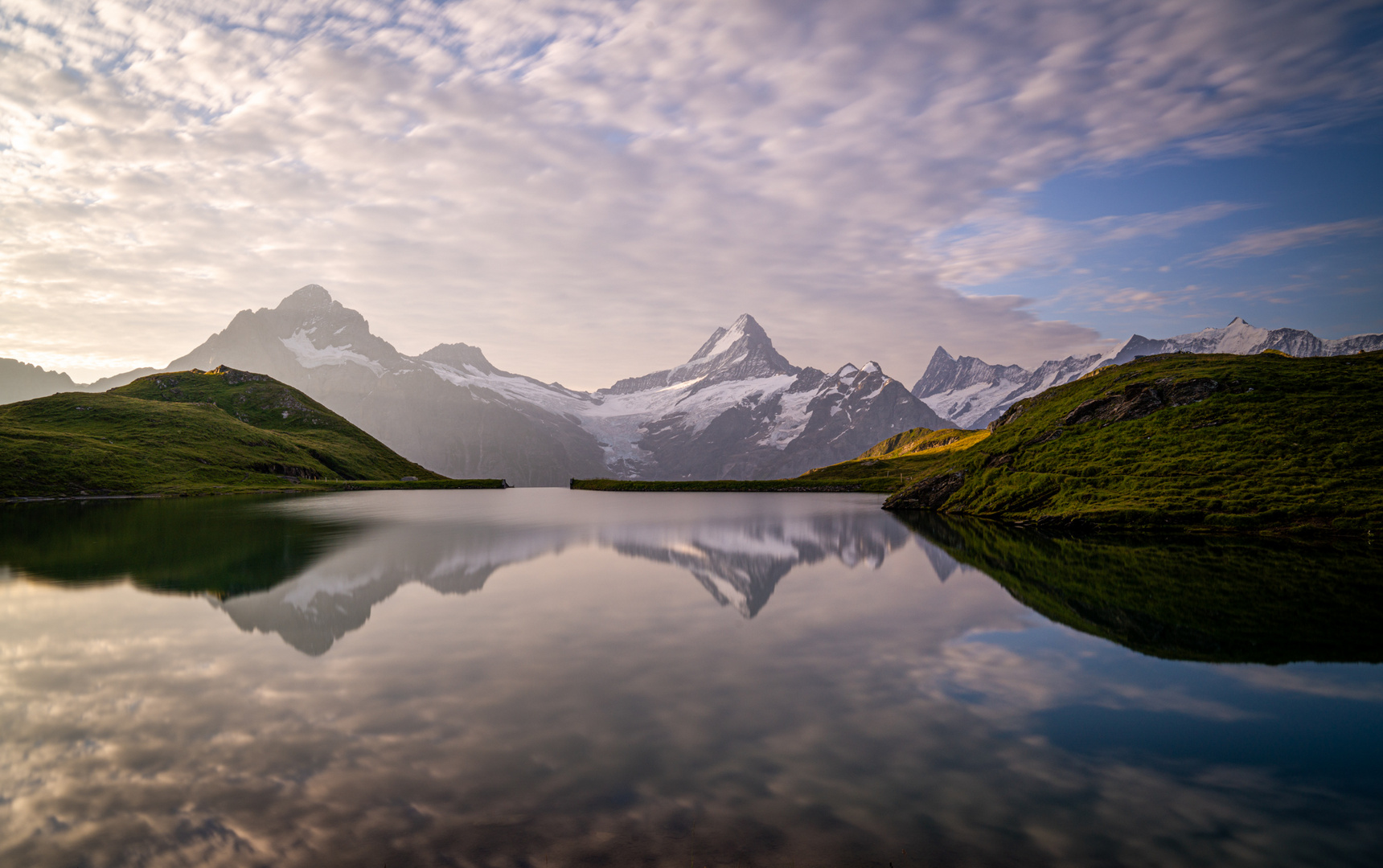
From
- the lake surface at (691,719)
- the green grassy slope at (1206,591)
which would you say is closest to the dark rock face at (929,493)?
the green grassy slope at (1206,591)

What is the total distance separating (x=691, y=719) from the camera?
17.1 meters

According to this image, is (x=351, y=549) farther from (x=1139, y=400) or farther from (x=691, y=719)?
(x=1139, y=400)

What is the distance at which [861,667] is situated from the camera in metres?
22.0

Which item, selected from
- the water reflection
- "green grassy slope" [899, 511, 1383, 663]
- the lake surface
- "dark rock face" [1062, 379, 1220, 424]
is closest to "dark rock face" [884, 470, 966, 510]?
the water reflection

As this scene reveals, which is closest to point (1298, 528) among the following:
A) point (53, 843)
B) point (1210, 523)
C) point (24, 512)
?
point (1210, 523)

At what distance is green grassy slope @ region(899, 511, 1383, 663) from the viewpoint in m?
25.0

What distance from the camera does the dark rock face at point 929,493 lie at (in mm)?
100188

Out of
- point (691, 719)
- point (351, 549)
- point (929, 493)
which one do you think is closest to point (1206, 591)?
point (691, 719)

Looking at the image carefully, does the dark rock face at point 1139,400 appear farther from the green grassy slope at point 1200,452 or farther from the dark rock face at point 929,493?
the dark rock face at point 929,493

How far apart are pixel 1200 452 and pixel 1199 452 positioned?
0.07m

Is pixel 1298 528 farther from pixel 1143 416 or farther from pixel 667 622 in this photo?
pixel 667 622

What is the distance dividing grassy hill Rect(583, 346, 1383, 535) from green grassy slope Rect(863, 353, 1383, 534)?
16cm

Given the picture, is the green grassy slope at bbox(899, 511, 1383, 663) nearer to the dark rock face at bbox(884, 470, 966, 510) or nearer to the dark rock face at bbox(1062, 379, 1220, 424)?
the dark rock face at bbox(1062, 379, 1220, 424)

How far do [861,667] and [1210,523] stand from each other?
56004 mm
